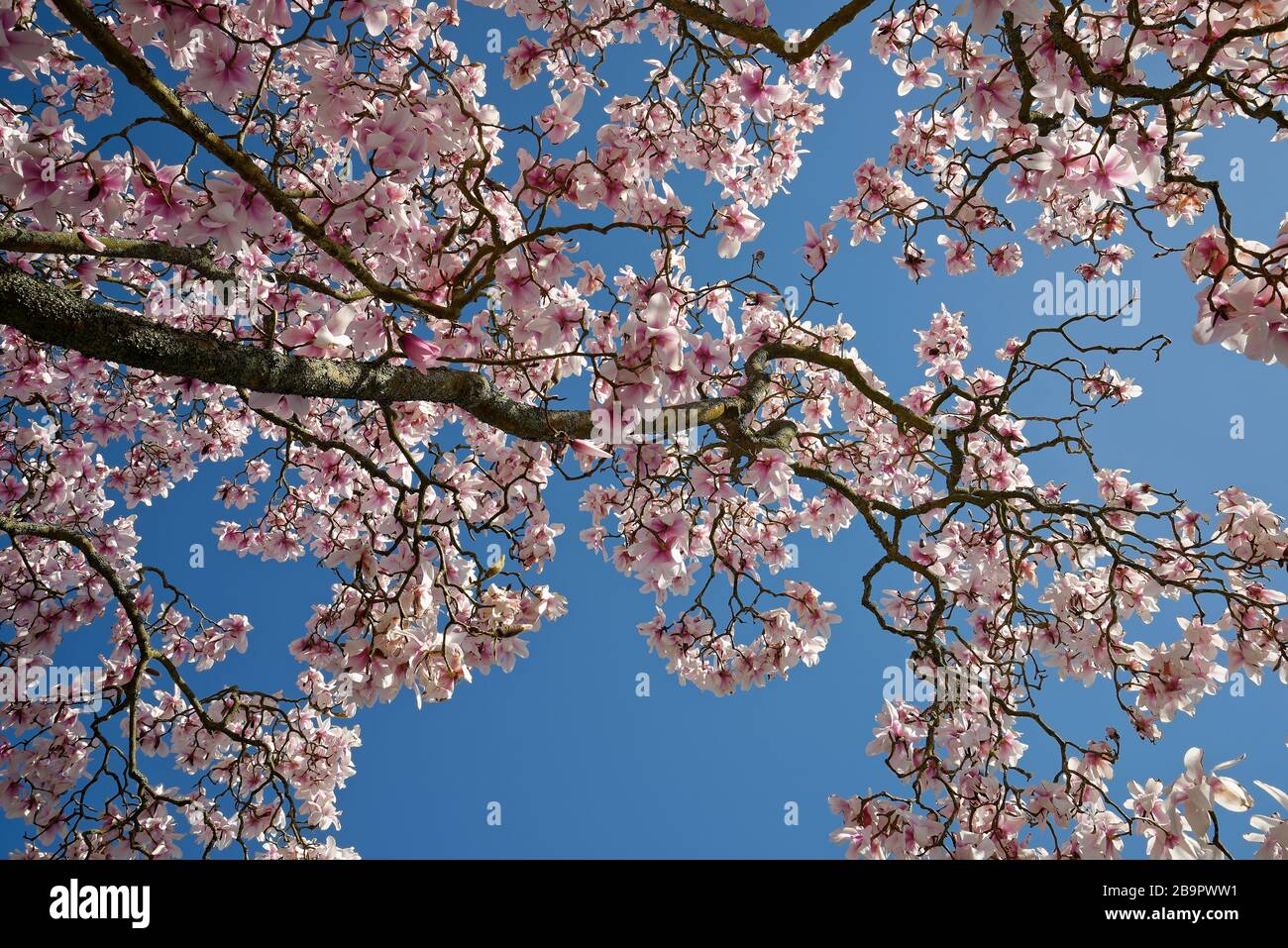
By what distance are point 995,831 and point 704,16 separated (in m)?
3.47

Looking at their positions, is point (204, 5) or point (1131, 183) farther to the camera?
point (1131, 183)

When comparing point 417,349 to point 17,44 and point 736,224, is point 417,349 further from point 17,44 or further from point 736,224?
point 736,224


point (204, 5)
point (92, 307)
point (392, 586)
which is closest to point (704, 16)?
point (204, 5)

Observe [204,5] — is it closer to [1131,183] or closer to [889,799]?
[1131,183]

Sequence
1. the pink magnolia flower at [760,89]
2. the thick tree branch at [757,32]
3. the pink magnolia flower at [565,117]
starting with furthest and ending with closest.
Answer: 1. the pink magnolia flower at [760,89]
2. the thick tree branch at [757,32]
3. the pink magnolia flower at [565,117]

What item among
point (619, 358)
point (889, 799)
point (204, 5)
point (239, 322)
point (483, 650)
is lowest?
point (889, 799)

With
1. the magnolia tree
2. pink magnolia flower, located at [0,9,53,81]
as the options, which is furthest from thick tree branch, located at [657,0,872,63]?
pink magnolia flower, located at [0,9,53,81]

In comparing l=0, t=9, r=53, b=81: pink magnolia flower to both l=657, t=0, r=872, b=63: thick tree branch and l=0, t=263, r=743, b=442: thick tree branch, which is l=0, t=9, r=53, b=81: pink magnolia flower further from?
l=657, t=0, r=872, b=63: thick tree branch

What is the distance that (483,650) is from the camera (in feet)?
8.36

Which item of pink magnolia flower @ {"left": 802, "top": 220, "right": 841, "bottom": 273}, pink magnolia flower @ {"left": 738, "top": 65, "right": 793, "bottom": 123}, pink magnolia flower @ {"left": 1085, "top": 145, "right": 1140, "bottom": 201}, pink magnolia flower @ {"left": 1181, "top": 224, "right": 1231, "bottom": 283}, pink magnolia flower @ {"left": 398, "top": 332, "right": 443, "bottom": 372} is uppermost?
pink magnolia flower @ {"left": 738, "top": 65, "right": 793, "bottom": 123}

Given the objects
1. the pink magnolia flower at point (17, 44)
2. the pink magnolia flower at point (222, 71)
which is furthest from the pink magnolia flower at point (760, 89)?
the pink magnolia flower at point (17, 44)

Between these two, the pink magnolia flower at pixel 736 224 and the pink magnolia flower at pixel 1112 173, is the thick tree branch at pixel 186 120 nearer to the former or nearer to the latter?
the pink magnolia flower at pixel 736 224
